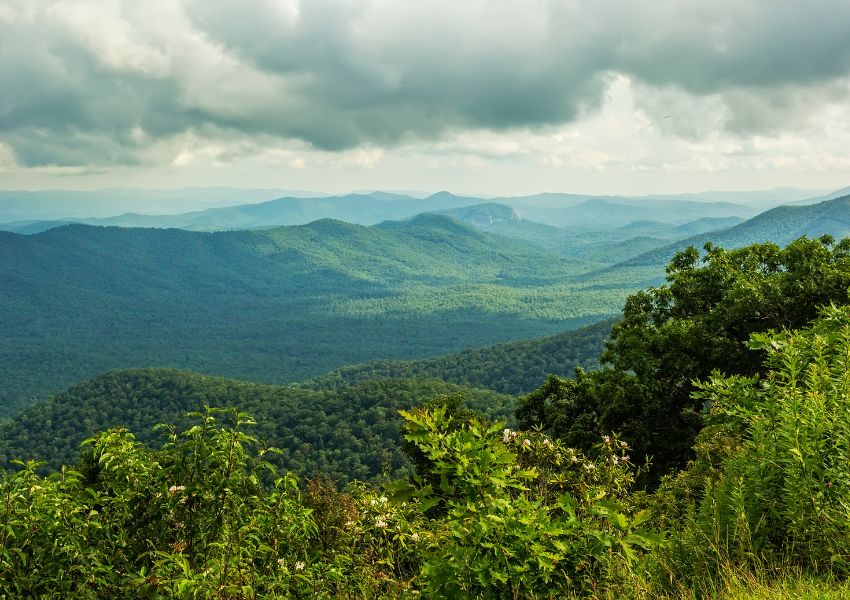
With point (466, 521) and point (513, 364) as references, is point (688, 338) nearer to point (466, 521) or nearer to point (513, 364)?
point (466, 521)

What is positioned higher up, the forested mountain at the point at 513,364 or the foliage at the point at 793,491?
the foliage at the point at 793,491

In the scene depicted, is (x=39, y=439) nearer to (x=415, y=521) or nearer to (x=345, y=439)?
(x=345, y=439)

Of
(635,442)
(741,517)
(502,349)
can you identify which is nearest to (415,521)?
(741,517)

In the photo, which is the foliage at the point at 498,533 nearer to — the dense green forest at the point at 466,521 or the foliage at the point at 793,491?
the dense green forest at the point at 466,521

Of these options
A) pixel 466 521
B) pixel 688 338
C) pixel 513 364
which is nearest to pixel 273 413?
pixel 513 364

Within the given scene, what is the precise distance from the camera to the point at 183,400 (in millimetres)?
129000

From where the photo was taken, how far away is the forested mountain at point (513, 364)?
143m

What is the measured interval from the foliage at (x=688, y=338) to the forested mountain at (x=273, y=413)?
36.0 metres

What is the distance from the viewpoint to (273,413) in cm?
10506

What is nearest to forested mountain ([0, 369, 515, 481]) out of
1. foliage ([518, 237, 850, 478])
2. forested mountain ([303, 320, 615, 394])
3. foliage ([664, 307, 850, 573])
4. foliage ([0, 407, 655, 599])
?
foliage ([518, 237, 850, 478])

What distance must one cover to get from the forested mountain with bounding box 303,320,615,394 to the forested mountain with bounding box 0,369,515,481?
36893 millimetres

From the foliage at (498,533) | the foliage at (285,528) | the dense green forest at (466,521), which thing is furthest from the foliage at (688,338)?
the foliage at (498,533)

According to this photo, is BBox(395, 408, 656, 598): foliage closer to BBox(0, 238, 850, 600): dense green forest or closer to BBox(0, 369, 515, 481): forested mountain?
BBox(0, 238, 850, 600): dense green forest

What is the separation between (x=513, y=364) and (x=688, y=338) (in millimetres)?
130363
